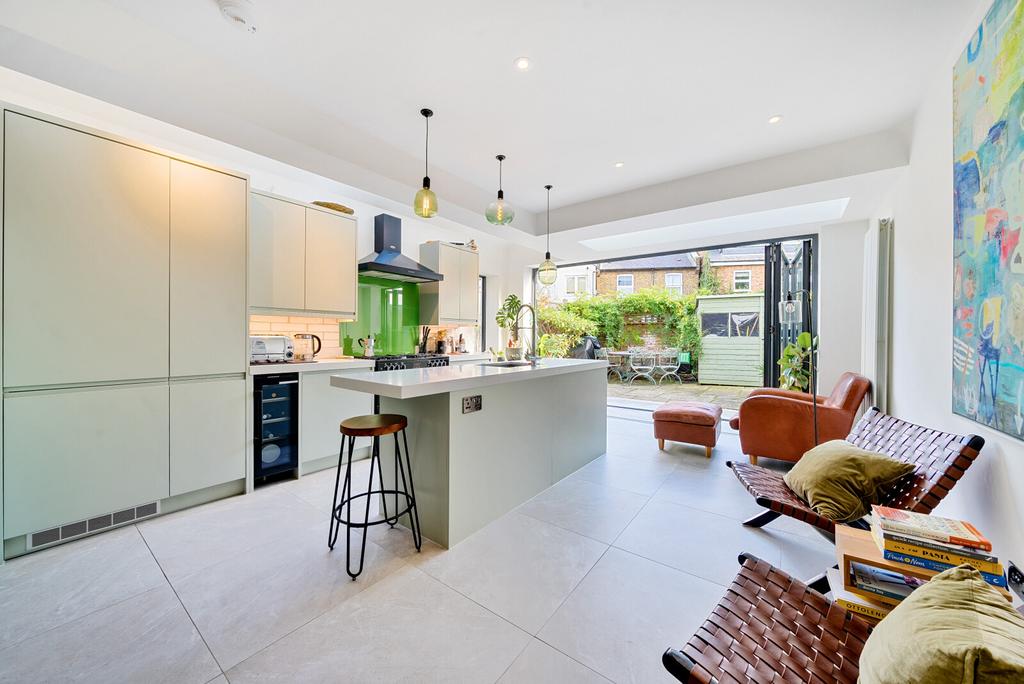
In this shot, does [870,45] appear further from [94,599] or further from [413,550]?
[94,599]

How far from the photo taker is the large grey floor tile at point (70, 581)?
5.32 ft

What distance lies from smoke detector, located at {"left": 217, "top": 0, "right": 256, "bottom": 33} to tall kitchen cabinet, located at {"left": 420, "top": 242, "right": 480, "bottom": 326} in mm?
3003

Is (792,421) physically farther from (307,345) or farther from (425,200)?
(307,345)

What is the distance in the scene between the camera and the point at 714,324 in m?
7.42

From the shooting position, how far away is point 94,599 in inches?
68.4

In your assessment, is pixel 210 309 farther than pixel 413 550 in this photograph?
Yes

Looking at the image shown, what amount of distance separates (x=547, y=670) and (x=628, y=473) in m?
2.14

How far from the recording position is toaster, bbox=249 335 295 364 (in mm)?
3133

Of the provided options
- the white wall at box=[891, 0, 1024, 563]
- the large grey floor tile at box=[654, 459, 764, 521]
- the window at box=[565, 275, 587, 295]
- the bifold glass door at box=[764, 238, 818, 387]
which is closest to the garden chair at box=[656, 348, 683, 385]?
the window at box=[565, 275, 587, 295]

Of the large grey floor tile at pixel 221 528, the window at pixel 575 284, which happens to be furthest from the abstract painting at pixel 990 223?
the window at pixel 575 284

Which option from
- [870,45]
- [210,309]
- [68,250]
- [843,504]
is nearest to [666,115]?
[870,45]

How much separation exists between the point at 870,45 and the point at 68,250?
464cm

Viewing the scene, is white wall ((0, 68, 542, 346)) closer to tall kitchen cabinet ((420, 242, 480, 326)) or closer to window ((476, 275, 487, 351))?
window ((476, 275, 487, 351))

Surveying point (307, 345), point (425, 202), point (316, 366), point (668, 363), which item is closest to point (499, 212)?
point (425, 202)
